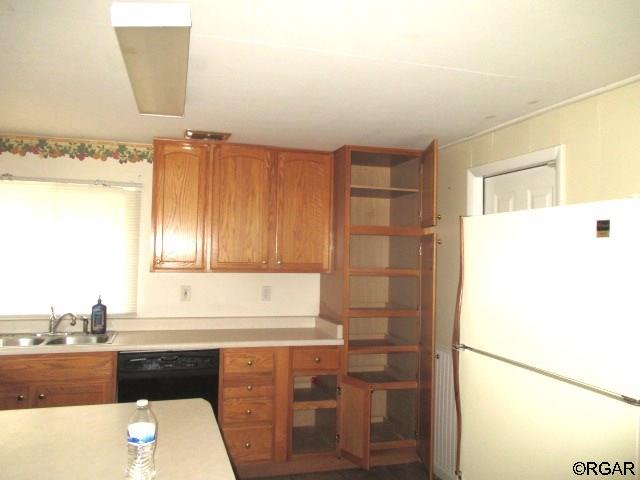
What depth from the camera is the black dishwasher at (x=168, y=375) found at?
9.59 ft

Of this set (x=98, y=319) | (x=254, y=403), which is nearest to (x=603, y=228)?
(x=254, y=403)

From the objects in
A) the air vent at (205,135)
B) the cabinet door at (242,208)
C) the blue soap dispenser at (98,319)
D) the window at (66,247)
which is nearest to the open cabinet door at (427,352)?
the cabinet door at (242,208)

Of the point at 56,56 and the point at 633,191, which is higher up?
the point at 56,56

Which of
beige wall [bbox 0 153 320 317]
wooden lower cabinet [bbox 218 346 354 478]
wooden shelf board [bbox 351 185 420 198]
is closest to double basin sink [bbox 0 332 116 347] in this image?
beige wall [bbox 0 153 320 317]

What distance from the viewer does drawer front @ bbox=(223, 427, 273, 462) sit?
3070 mm

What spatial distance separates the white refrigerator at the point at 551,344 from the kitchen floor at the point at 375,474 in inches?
44.6

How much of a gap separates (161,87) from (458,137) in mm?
A: 1946

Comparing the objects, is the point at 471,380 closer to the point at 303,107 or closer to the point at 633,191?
the point at 633,191

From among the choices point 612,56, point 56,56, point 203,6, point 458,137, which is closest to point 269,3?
point 203,6

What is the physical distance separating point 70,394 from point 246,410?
1.05m

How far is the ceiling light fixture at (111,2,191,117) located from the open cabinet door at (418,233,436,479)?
1801 mm

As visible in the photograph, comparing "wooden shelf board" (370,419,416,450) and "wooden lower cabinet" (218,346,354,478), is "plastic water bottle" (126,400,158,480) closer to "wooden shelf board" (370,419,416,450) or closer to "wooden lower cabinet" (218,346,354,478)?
"wooden lower cabinet" (218,346,354,478)

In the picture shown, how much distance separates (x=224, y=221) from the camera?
11.0 feet

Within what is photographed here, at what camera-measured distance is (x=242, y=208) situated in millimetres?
3389
